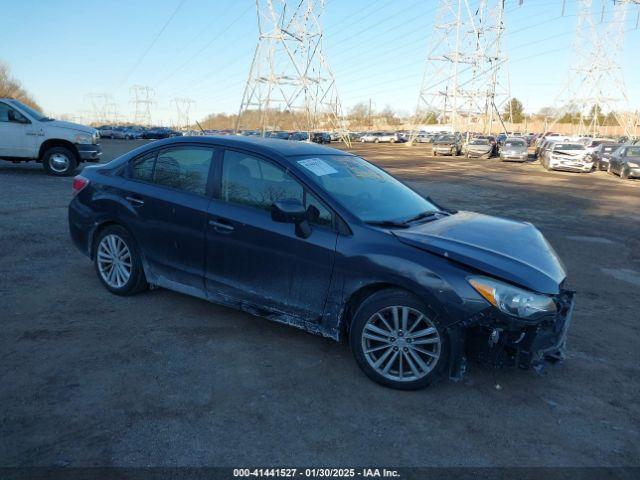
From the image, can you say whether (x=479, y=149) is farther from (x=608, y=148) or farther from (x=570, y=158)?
(x=570, y=158)

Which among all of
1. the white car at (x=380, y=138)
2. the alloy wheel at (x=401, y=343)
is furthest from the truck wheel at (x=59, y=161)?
the white car at (x=380, y=138)

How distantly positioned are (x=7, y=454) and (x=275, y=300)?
1.89 meters

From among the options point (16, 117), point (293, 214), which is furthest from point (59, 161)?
Answer: point (293, 214)

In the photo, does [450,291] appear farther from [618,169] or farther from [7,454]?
[618,169]

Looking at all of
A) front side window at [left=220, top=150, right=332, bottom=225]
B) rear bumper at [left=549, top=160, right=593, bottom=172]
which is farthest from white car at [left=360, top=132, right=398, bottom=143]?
front side window at [left=220, top=150, right=332, bottom=225]

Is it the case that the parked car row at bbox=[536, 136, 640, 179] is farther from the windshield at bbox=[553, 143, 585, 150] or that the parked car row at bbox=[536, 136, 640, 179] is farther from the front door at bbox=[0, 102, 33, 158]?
the front door at bbox=[0, 102, 33, 158]

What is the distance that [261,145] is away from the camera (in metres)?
4.17

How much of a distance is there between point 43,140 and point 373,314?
41.6ft

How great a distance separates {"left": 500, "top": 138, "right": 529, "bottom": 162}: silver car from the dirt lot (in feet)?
99.6

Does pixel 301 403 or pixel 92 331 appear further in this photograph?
pixel 92 331

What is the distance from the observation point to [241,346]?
392 cm

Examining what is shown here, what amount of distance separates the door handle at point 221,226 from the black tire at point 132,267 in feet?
3.38

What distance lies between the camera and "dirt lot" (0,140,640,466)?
2.71 meters

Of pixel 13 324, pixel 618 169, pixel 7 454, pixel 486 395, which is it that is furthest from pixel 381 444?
pixel 618 169
